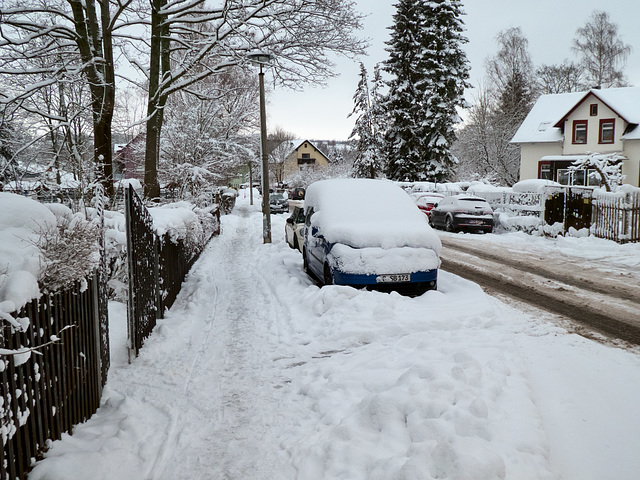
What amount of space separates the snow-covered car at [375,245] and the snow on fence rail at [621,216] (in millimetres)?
9054

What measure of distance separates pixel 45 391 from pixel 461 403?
9.72 feet

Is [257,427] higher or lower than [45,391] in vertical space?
lower

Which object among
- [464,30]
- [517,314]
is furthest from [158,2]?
[464,30]

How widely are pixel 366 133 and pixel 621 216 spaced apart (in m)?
33.2

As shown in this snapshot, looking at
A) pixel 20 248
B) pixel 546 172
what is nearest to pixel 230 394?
pixel 20 248

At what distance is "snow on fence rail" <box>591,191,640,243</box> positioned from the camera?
581 inches

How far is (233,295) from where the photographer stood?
358 inches

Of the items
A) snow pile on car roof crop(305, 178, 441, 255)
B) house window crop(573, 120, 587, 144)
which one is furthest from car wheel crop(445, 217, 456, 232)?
house window crop(573, 120, 587, 144)

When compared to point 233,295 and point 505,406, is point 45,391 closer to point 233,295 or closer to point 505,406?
point 505,406

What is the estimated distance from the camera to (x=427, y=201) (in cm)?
2509

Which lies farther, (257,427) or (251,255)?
(251,255)

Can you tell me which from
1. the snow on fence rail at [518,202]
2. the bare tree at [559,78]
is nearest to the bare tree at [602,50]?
the bare tree at [559,78]

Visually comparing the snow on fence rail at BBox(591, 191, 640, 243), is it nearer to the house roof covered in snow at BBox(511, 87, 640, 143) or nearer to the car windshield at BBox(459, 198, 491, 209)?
the car windshield at BBox(459, 198, 491, 209)

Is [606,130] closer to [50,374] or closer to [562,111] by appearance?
[562,111]
